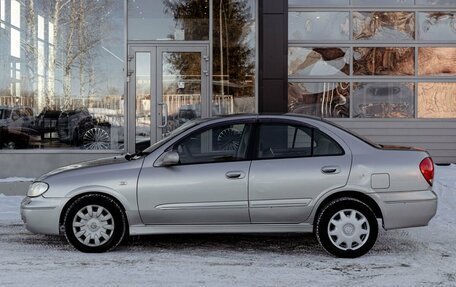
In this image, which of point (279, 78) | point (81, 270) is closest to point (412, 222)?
point (81, 270)

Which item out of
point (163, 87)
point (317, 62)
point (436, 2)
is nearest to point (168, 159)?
point (163, 87)

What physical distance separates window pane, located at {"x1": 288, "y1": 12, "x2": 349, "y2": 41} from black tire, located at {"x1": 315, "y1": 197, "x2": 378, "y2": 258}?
705 centimetres

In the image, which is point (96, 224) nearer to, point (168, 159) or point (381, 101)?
point (168, 159)

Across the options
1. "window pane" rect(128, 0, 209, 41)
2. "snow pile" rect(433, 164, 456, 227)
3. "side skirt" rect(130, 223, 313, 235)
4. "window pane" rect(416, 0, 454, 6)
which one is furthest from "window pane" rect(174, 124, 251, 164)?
"window pane" rect(416, 0, 454, 6)

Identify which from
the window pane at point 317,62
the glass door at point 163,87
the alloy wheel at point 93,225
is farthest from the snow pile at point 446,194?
the glass door at point 163,87

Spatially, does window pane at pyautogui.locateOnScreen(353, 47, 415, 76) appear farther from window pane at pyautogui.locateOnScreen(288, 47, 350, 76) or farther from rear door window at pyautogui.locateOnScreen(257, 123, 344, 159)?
rear door window at pyautogui.locateOnScreen(257, 123, 344, 159)

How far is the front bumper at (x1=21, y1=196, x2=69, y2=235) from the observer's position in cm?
633

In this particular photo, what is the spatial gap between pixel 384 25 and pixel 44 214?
29.6 feet

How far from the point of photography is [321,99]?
41.6 ft

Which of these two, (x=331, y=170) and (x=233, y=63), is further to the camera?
(x=233, y=63)

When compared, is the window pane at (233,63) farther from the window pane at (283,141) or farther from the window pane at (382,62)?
the window pane at (283,141)

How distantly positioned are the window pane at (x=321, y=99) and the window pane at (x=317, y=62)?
27 cm

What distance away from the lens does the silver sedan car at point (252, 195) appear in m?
6.25

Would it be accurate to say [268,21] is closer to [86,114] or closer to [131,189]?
[86,114]
